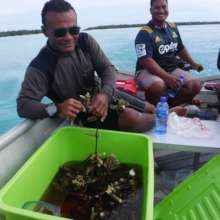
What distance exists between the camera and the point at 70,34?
4.92 ft

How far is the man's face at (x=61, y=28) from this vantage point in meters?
1.48

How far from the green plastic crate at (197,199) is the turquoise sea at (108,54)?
3.10 metres

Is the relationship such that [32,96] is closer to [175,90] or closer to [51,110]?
[51,110]

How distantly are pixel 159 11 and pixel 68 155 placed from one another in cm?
165

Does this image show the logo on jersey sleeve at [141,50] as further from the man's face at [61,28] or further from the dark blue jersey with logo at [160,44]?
the man's face at [61,28]

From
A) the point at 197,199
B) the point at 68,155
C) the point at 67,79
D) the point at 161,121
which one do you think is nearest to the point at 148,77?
the point at 161,121

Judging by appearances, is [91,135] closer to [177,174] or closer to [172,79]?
[177,174]

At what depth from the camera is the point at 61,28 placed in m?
1.48

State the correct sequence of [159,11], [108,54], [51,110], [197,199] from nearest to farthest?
[197,199] < [51,110] < [159,11] < [108,54]

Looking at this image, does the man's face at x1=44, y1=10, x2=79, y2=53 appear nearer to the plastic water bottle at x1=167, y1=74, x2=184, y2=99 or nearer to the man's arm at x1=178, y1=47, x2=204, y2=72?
the plastic water bottle at x1=167, y1=74, x2=184, y2=99

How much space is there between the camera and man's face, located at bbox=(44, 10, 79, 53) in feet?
4.84

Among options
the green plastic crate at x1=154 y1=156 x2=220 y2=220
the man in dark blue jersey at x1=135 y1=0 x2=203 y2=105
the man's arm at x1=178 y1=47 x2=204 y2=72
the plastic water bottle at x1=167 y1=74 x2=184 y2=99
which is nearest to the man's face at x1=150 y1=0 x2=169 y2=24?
the man in dark blue jersey at x1=135 y1=0 x2=203 y2=105

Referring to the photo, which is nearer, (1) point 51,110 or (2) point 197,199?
(2) point 197,199

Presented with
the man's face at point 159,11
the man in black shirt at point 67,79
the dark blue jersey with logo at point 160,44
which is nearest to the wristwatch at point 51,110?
the man in black shirt at point 67,79
